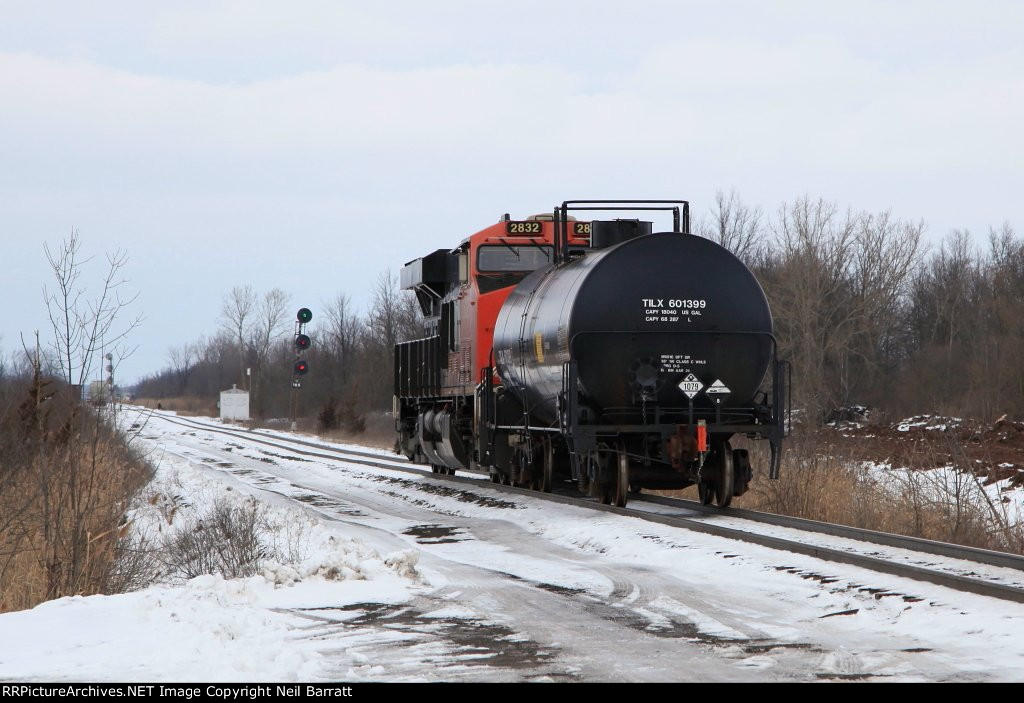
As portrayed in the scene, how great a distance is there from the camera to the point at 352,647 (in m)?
6.96

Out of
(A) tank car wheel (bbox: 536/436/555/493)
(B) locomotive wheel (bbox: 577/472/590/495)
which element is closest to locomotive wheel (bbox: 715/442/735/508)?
(B) locomotive wheel (bbox: 577/472/590/495)

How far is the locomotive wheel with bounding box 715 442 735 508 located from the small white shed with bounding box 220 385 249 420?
67.2 meters

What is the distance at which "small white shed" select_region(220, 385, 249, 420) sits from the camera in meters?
78.8

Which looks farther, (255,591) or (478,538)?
(478,538)

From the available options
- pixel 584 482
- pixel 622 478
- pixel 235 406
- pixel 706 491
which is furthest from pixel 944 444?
pixel 235 406

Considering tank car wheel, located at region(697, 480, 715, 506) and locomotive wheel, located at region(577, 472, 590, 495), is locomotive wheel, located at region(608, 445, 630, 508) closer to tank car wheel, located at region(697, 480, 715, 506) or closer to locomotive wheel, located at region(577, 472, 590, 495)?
locomotive wheel, located at region(577, 472, 590, 495)

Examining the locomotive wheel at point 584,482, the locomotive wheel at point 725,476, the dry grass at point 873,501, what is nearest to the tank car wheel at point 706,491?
the locomotive wheel at point 725,476

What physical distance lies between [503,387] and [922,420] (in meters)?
23.6


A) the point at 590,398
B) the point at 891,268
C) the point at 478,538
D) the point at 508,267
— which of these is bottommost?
the point at 478,538

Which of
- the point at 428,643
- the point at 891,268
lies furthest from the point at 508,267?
the point at 891,268

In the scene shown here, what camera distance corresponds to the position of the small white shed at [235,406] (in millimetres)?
78812

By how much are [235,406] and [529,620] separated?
73.9 metres

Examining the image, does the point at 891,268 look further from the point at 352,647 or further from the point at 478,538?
the point at 352,647

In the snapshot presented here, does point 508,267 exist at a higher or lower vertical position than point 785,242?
lower
